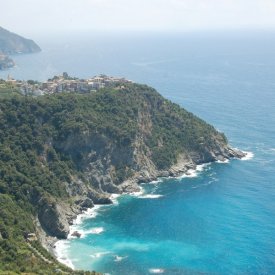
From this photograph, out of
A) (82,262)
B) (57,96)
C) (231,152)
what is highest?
(57,96)

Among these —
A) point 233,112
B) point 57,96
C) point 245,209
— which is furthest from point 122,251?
point 233,112

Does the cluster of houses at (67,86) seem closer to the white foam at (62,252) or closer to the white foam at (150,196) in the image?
the white foam at (150,196)

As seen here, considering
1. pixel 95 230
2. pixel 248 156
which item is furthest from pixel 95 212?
pixel 248 156

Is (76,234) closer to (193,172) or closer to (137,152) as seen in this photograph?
(137,152)

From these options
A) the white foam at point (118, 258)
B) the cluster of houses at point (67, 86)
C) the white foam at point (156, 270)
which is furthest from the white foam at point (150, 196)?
the cluster of houses at point (67, 86)

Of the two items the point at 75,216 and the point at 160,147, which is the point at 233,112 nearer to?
the point at 160,147

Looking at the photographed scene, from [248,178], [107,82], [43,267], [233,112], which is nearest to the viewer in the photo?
[43,267]
